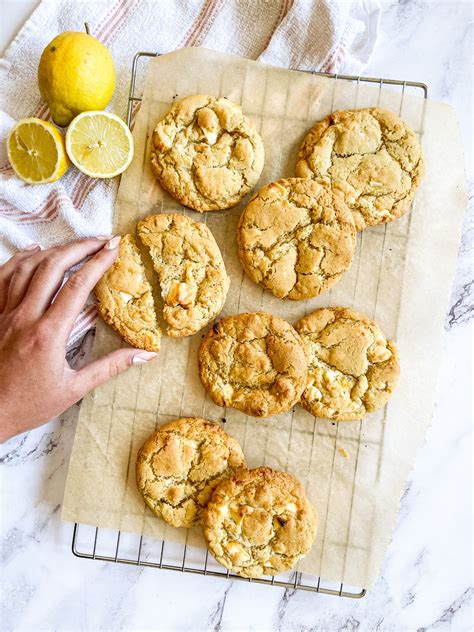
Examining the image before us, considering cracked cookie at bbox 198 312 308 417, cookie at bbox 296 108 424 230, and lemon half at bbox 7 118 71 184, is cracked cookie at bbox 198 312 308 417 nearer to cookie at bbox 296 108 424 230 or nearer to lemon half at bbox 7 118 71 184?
cookie at bbox 296 108 424 230

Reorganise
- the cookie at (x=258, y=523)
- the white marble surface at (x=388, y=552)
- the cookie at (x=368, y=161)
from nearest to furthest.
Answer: the cookie at (x=258, y=523), the cookie at (x=368, y=161), the white marble surface at (x=388, y=552)

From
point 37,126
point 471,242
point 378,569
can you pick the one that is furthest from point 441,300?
point 37,126

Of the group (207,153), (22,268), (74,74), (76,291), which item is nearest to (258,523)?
(76,291)

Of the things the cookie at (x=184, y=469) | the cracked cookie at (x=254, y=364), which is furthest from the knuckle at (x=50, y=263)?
the cookie at (x=184, y=469)

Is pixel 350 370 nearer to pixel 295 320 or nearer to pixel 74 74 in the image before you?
pixel 295 320

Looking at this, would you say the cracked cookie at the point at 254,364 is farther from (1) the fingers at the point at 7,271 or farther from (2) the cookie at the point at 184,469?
(1) the fingers at the point at 7,271

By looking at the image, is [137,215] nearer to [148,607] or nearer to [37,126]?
[37,126]
